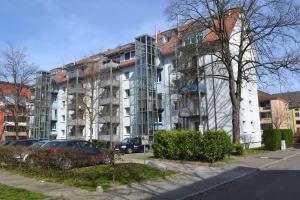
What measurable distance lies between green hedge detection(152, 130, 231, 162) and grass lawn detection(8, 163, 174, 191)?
193 inches

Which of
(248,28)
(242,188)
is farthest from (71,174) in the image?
(248,28)

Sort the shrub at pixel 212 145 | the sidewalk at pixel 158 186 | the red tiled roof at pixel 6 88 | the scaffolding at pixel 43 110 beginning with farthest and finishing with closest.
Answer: the scaffolding at pixel 43 110 < the red tiled roof at pixel 6 88 < the shrub at pixel 212 145 < the sidewalk at pixel 158 186

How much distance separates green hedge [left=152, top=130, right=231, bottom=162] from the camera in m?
20.8

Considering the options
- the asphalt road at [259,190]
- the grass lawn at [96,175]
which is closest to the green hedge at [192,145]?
the grass lawn at [96,175]

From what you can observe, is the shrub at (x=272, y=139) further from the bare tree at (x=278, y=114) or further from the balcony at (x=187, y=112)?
the bare tree at (x=278, y=114)

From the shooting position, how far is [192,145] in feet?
70.7

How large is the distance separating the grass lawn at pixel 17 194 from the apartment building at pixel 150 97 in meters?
23.0

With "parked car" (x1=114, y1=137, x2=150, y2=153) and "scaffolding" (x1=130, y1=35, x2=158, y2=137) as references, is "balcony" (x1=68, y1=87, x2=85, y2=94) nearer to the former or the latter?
"scaffolding" (x1=130, y1=35, x2=158, y2=137)

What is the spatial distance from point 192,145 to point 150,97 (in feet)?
79.2

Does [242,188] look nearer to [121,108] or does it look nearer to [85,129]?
[121,108]

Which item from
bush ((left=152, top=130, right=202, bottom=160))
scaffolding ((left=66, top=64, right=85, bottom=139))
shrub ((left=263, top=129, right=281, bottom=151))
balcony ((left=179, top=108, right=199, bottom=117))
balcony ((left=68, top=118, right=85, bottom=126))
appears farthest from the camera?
balcony ((left=68, top=118, right=85, bottom=126))

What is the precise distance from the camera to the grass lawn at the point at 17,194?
10898mm

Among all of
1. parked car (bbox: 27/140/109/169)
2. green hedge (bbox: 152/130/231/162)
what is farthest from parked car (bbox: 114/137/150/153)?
parked car (bbox: 27/140/109/169)

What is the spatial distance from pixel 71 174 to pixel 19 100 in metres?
30.8
